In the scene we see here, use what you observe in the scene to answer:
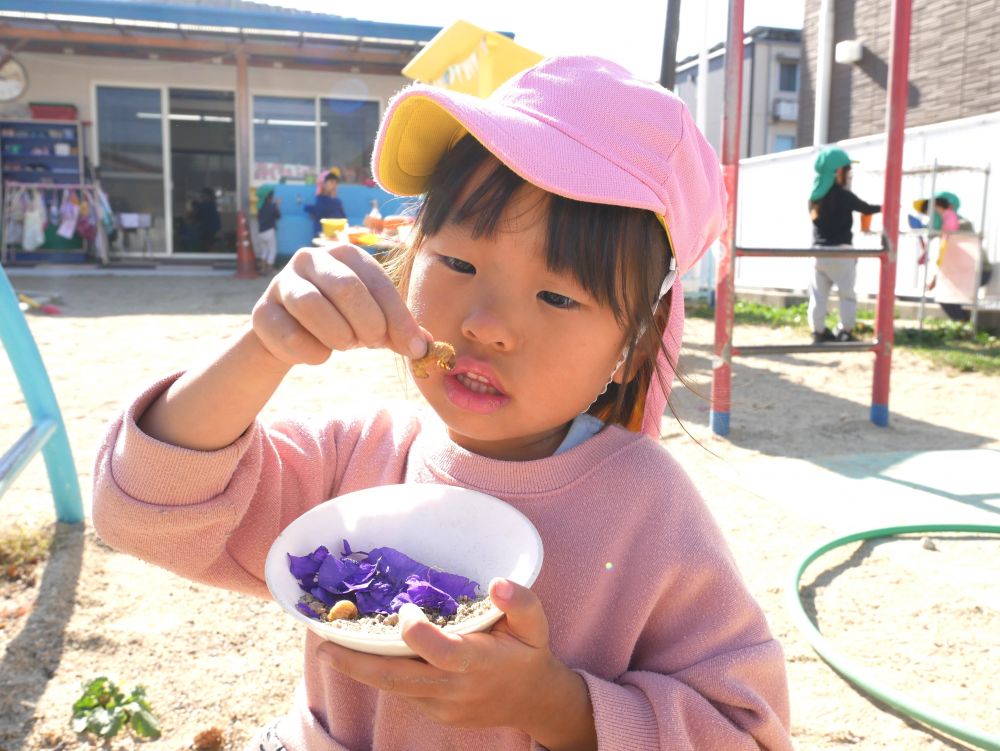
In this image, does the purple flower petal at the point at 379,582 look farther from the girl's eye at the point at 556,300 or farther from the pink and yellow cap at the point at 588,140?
the pink and yellow cap at the point at 588,140

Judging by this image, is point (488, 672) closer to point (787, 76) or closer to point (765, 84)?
point (765, 84)

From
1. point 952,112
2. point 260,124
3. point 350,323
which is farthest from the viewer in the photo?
point 260,124

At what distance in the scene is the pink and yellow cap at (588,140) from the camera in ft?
3.43

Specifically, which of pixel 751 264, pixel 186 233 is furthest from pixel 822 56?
pixel 186 233

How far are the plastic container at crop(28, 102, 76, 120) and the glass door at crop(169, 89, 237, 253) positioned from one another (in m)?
1.57

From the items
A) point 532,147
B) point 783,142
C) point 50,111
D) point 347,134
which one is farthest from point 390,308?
point 783,142

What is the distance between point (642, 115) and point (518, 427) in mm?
449

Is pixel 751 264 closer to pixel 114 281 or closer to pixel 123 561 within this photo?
pixel 114 281

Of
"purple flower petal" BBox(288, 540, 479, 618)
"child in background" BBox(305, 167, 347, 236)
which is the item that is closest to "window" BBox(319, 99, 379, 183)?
"child in background" BBox(305, 167, 347, 236)

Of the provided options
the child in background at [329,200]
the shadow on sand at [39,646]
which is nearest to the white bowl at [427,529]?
the shadow on sand at [39,646]

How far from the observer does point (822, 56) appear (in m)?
14.2

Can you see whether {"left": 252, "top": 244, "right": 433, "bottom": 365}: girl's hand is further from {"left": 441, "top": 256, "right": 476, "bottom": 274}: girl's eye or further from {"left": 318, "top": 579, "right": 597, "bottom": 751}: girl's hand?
{"left": 318, "top": 579, "right": 597, "bottom": 751}: girl's hand

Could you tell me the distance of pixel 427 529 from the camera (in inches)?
42.0

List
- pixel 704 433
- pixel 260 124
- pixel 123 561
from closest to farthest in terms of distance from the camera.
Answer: pixel 123 561, pixel 704 433, pixel 260 124
